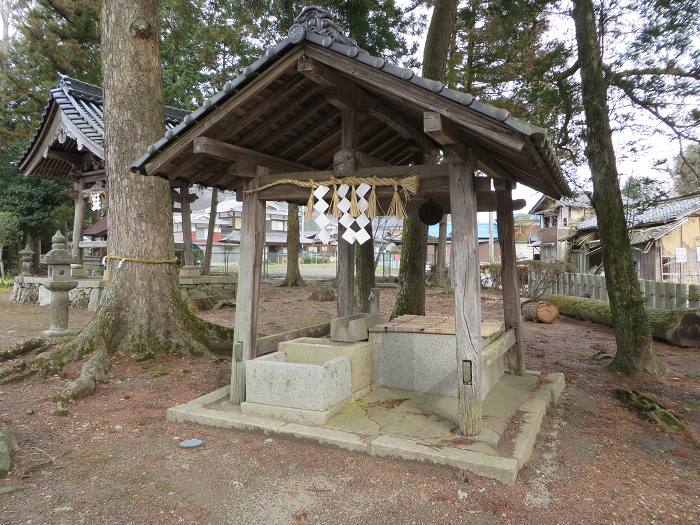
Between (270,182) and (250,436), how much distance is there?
2385 mm

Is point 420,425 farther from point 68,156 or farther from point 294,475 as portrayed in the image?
point 68,156

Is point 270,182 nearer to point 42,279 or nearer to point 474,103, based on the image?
point 474,103

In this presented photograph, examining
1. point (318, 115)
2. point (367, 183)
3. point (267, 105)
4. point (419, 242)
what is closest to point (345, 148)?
point (367, 183)

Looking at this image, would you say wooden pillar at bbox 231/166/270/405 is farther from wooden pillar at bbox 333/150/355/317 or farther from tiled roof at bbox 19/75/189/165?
tiled roof at bbox 19/75/189/165

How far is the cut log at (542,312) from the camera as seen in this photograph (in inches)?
481

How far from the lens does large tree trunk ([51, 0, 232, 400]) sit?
Answer: 6.41m

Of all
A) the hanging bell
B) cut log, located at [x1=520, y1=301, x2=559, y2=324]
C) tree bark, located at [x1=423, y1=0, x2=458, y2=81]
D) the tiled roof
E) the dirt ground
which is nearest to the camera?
the dirt ground

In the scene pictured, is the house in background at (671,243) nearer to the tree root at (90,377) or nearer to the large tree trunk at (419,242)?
the large tree trunk at (419,242)

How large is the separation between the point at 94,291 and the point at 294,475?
11355 mm

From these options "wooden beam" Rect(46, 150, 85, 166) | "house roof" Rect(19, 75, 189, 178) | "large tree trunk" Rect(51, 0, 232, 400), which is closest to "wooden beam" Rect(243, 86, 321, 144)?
"large tree trunk" Rect(51, 0, 232, 400)

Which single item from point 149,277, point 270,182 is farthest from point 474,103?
point 149,277

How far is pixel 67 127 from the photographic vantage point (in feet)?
38.6

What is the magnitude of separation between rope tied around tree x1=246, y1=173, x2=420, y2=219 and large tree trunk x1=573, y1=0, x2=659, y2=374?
360 cm

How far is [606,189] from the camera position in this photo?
6.46m
